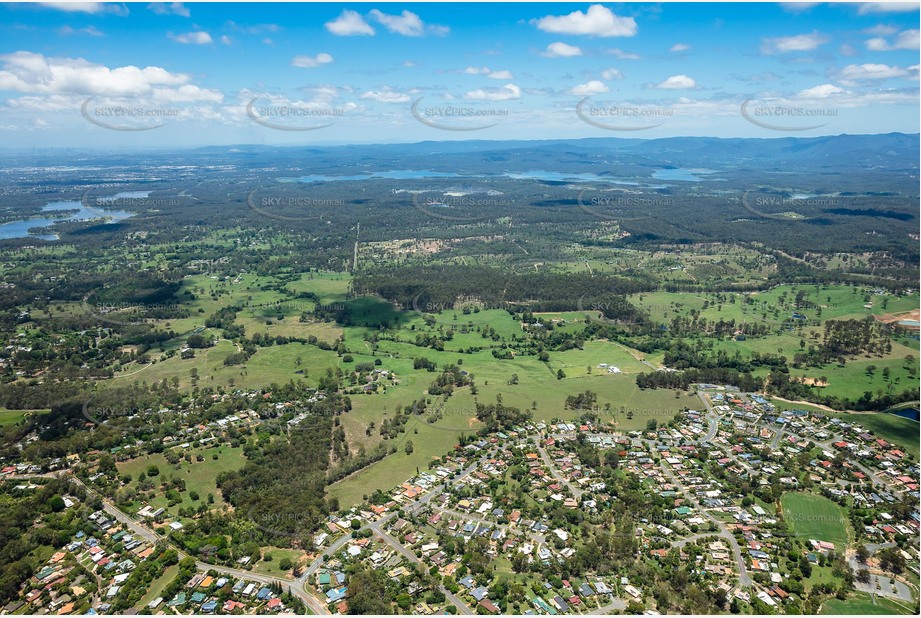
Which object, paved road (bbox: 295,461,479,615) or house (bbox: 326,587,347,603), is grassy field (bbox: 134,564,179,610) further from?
house (bbox: 326,587,347,603)

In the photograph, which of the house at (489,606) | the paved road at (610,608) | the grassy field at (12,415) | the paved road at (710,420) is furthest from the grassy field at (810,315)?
the grassy field at (12,415)

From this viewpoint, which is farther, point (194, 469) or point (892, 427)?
point (892, 427)

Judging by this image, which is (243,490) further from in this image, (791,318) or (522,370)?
(791,318)

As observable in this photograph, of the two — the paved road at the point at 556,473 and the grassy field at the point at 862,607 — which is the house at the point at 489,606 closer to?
the paved road at the point at 556,473

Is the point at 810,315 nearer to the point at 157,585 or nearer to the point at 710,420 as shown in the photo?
the point at 710,420

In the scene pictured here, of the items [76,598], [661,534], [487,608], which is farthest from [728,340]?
[76,598]

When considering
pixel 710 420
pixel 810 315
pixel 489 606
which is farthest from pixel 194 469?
pixel 810 315
